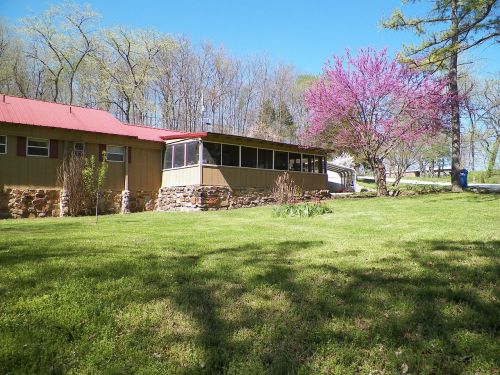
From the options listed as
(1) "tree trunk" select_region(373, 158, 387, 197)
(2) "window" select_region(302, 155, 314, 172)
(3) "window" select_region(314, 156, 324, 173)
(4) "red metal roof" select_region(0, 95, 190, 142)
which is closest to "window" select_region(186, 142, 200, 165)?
(4) "red metal roof" select_region(0, 95, 190, 142)

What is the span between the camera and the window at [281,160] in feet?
63.0

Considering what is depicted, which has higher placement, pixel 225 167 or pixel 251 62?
pixel 251 62

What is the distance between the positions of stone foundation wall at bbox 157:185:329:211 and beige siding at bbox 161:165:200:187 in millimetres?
229

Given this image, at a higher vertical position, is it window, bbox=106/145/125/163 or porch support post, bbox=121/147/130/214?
window, bbox=106/145/125/163

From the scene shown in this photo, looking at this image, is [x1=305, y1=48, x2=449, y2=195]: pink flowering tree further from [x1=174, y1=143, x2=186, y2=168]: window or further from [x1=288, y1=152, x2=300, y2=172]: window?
[x1=174, y1=143, x2=186, y2=168]: window

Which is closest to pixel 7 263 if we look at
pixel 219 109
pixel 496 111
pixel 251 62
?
pixel 219 109

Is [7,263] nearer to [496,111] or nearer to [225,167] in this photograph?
[225,167]

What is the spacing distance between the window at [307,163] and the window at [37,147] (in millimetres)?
12352

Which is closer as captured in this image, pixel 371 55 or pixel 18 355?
pixel 18 355

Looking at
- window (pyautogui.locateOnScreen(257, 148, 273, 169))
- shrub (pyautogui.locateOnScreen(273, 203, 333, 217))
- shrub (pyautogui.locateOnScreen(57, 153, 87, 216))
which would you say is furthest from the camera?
window (pyautogui.locateOnScreen(257, 148, 273, 169))

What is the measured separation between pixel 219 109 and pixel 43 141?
2084 centimetres

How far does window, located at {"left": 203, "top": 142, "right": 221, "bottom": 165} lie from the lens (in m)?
16.2

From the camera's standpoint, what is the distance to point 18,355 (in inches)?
100

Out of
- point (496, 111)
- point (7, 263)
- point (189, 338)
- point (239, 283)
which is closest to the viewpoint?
point (189, 338)
